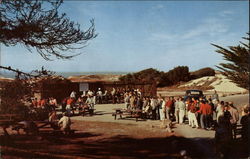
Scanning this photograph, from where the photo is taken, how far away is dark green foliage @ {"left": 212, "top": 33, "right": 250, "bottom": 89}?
256 inches

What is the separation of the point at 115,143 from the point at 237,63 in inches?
200

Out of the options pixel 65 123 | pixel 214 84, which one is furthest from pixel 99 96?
pixel 214 84

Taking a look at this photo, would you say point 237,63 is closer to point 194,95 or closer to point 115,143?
point 115,143

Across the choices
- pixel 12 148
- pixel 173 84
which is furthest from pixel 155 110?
pixel 173 84

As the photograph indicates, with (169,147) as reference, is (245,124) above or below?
above

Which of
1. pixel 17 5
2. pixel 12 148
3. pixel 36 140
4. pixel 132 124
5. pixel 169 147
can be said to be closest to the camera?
pixel 17 5

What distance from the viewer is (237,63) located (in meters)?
6.60

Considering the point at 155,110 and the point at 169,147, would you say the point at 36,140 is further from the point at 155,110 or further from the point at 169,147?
the point at 155,110

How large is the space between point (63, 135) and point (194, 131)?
545cm

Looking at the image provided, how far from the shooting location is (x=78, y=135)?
10.9m

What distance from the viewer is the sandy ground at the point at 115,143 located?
8.16 m

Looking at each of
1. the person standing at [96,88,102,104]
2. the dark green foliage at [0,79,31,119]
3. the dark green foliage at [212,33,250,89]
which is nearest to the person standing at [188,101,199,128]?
the dark green foliage at [212,33,250,89]

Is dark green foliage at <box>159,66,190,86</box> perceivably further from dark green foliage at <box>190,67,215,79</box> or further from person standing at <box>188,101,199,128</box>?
person standing at <box>188,101,199,128</box>

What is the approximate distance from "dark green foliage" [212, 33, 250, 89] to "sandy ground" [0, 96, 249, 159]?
2631 mm
